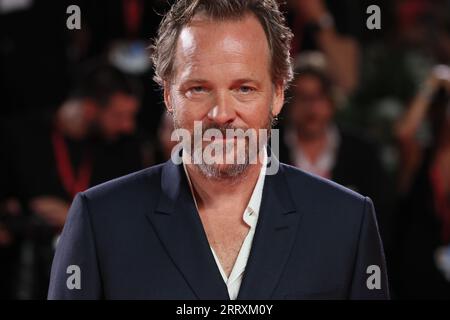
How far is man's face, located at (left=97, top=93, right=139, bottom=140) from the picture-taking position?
2.75 metres

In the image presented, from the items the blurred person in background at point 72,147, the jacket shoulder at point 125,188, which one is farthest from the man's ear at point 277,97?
the blurred person in background at point 72,147

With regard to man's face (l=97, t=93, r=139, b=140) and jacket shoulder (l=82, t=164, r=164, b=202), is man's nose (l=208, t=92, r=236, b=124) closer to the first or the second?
jacket shoulder (l=82, t=164, r=164, b=202)

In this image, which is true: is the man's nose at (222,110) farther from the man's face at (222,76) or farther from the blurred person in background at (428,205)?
the blurred person in background at (428,205)

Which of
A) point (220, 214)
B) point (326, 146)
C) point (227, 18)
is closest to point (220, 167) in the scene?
point (220, 214)

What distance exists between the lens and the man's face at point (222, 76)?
1.28 m

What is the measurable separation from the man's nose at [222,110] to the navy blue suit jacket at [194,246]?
17 centimetres

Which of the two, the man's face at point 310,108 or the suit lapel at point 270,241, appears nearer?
the suit lapel at point 270,241

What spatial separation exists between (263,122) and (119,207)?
267mm

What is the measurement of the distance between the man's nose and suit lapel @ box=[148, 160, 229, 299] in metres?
0.16

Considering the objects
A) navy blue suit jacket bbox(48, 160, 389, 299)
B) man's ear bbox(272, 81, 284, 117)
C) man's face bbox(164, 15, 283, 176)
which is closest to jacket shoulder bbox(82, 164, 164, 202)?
Result: navy blue suit jacket bbox(48, 160, 389, 299)

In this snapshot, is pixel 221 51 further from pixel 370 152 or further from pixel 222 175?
pixel 370 152

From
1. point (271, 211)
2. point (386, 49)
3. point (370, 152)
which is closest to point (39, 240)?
point (370, 152)

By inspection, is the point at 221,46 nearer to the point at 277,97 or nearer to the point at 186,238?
the point at 277,97

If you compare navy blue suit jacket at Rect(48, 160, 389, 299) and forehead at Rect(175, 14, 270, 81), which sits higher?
forehead at Rect(175, 14, 270, 81)
